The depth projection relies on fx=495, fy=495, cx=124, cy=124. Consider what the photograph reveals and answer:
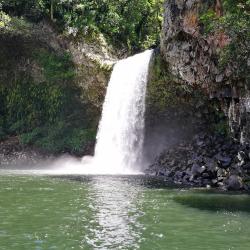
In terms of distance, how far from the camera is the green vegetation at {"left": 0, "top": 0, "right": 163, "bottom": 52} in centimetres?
4528

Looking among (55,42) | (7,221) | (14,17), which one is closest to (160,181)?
(7,221)

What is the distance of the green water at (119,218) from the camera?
13.9 metres

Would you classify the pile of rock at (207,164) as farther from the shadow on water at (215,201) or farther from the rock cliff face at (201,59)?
the shadow on water at (215,201)

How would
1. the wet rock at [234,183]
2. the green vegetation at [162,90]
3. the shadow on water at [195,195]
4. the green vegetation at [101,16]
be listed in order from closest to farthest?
the shadow on water at [195,195], the wet rock at [234,183], the green vegetation at [162,90], the green vegetation at [101,16]

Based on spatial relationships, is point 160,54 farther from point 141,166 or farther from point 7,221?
point 7,221

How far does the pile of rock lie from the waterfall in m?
3.15

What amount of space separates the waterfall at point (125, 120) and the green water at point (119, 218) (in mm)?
13036

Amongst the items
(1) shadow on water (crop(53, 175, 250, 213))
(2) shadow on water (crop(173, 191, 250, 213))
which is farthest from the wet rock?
(2) shadow on water (crop(173, 191, 250, 213))

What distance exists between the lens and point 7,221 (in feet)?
53.6

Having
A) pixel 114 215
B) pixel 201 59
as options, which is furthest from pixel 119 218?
pixel 201 59

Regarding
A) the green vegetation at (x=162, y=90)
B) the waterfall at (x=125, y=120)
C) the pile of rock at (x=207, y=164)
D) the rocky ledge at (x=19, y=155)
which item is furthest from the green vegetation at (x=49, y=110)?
the pile of rock at (x=207, y=164)

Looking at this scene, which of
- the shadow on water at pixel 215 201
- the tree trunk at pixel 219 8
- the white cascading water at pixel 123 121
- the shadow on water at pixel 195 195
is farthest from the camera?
the white cascading water at pixel 123 121

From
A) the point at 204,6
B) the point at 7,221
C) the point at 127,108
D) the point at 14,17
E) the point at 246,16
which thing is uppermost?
the point at 14,17

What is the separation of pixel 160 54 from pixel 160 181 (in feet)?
40.6
